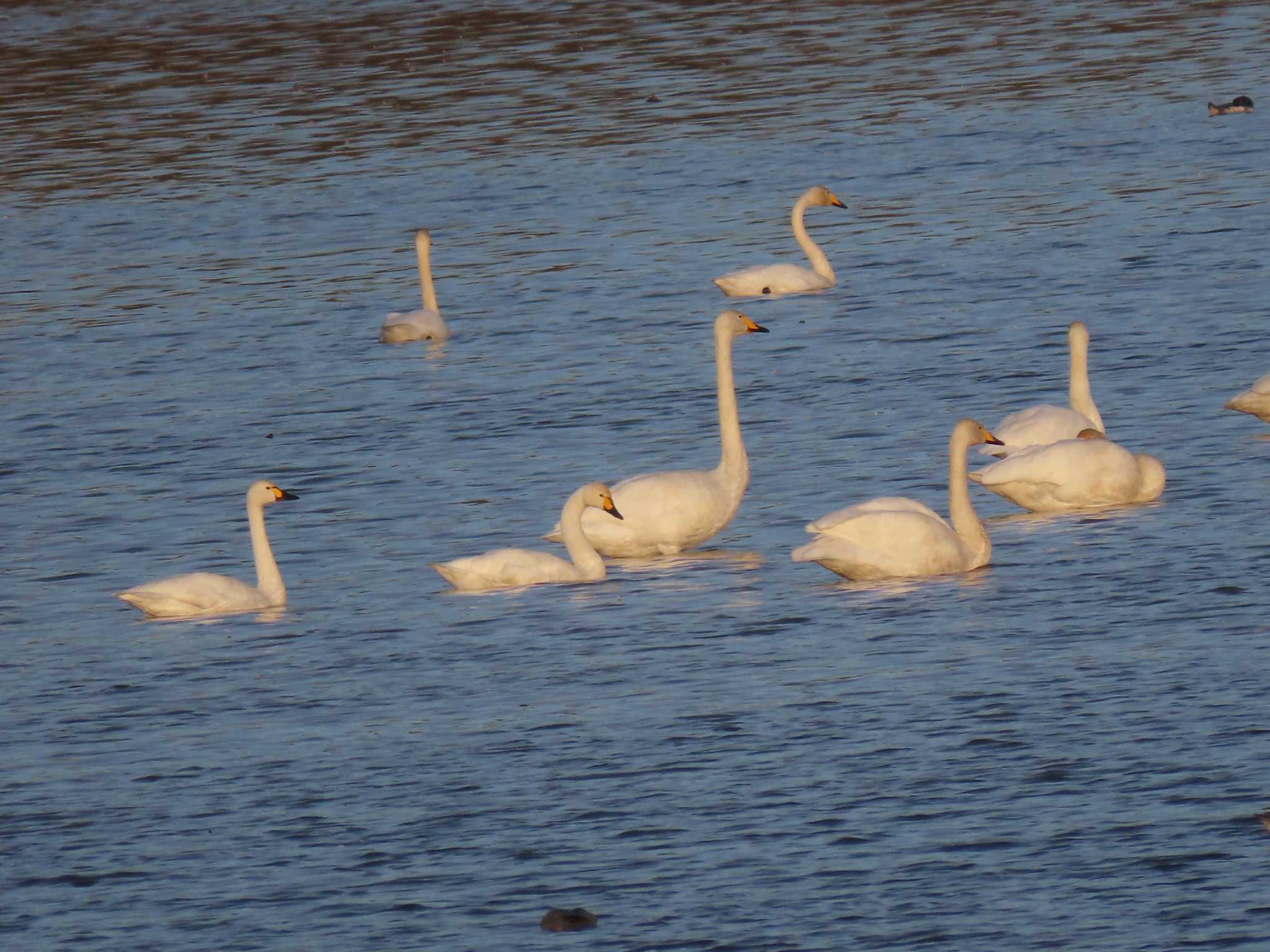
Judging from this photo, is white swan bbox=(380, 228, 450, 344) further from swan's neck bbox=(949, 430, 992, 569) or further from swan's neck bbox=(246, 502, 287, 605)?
swan's neck bbox=(949, 430, 992, 569)

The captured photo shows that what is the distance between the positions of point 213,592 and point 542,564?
176cm

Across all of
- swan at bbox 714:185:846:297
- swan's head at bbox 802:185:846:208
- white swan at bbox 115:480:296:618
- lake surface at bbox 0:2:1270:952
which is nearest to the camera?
lake surface at bbox 0:2:1270:952

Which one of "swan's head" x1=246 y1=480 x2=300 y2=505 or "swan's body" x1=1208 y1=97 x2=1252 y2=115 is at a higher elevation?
"swan's head" x1=246 y1=480 x2=300 y2=505

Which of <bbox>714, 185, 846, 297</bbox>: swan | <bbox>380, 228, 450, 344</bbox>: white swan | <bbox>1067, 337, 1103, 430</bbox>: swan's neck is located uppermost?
<bbox>1067, 337, 1103, 430</bbox>: swan's neck

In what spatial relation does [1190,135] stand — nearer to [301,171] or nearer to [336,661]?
[301,171]

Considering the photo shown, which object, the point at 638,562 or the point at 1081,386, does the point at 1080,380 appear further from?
the point at 638,562

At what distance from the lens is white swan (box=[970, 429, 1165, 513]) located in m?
15.1

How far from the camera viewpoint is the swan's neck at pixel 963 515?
47.1 feet

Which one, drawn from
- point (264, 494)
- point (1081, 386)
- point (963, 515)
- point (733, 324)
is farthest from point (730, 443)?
point (264, 494)

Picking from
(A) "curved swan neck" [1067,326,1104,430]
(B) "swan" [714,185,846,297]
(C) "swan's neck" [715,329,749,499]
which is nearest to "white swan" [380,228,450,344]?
(B) "swan" [714,185,846,297]

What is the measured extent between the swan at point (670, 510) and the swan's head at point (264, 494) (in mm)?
1509

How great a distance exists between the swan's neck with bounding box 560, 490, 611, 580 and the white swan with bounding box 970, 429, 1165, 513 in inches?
90.4

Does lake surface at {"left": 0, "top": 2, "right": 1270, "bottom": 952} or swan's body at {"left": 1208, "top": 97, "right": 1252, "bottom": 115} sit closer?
lake surface at {"left": 0, "top": 2, "right": 1270, "bottom": 952}

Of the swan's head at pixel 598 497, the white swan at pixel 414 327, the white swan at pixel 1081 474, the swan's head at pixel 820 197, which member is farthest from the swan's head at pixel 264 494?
the swan's head at pixel 820 197
